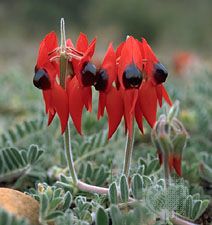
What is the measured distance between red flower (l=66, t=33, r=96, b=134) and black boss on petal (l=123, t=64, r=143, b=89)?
0.09 m

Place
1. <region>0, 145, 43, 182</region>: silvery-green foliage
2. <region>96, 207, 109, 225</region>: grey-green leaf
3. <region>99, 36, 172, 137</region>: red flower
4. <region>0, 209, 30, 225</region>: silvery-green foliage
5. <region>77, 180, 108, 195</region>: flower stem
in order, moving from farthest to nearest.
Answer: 1. <region>0, 145, 43, 182</region>: silvery-green foliage
2. <region>77, 180, 108, 195</region>: flower stem
3. <region>99, 36, 172, 137</region>: red flower
4. <region>96, 207, 109, 225</region>: grey-green leaf
5. <region>0, 209, 30, 225</region>: silvery-green foliage

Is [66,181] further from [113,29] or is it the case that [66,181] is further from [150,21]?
[150,21]

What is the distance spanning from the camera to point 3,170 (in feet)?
7.13

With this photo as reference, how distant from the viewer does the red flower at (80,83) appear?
170 cm

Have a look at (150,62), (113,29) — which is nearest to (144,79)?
(150,62)

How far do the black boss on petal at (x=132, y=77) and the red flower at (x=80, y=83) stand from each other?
9 cm

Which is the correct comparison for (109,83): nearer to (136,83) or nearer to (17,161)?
(136,83)

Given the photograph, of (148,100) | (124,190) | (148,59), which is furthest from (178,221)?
(148,59)

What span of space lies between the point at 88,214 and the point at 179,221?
0.85 ft

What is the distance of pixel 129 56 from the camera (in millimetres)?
1686

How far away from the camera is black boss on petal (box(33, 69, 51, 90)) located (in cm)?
171

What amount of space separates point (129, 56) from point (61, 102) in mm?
224

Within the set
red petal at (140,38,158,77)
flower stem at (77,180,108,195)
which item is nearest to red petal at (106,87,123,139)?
red petal at (140,38,158,77)

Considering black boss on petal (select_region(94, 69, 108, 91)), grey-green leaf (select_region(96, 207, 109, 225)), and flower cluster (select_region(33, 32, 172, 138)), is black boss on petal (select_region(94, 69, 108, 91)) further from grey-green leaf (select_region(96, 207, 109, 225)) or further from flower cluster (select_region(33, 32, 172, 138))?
grey-green leaf (select_region(96, 207, 109, 225))
